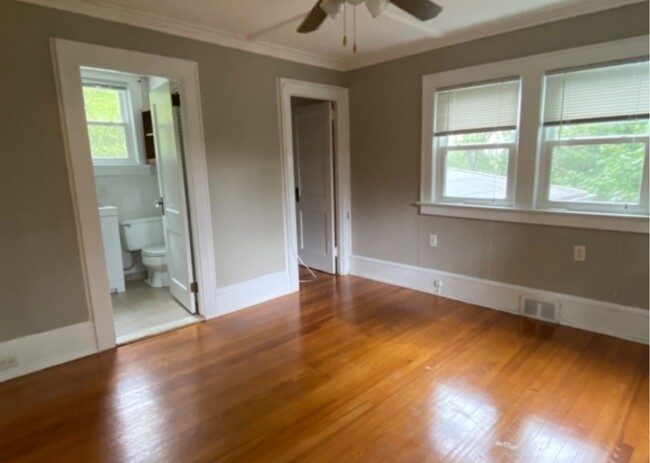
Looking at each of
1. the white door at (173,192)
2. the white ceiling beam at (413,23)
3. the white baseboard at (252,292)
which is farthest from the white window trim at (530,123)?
the white door at (173,192)

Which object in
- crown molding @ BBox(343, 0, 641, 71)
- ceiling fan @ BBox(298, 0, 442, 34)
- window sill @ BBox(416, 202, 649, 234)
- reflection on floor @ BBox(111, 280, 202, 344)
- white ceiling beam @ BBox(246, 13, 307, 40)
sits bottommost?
reflection on floor @ BBox(111, 280, 202, 344)

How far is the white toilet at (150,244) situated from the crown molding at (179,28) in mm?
2230

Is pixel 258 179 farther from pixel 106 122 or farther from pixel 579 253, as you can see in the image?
pixel 579 253

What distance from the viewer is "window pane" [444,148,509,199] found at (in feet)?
10.9

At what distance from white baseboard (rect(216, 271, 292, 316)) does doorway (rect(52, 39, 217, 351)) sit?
10cm

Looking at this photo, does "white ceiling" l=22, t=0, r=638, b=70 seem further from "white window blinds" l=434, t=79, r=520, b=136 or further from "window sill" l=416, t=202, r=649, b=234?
"window sill" l=416, t=202, r=649, b=234

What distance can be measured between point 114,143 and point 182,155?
183 centimetres

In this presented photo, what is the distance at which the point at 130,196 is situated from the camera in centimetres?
457

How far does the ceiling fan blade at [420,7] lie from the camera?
5.94ft

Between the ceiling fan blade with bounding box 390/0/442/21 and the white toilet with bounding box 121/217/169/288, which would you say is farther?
the white toilet with bounding box 121/217/169/288

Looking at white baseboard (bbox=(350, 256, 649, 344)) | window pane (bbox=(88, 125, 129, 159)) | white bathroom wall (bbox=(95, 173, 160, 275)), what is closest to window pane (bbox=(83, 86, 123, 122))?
window pane (bbox=(88, 125, 129, 159))

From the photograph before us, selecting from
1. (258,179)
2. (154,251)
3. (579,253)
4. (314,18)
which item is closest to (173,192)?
(258,179)

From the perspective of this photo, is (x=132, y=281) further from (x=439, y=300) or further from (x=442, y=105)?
(x=442, y=105)

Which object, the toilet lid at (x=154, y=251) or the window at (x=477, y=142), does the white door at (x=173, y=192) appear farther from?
the window at (x=477, y=142)
